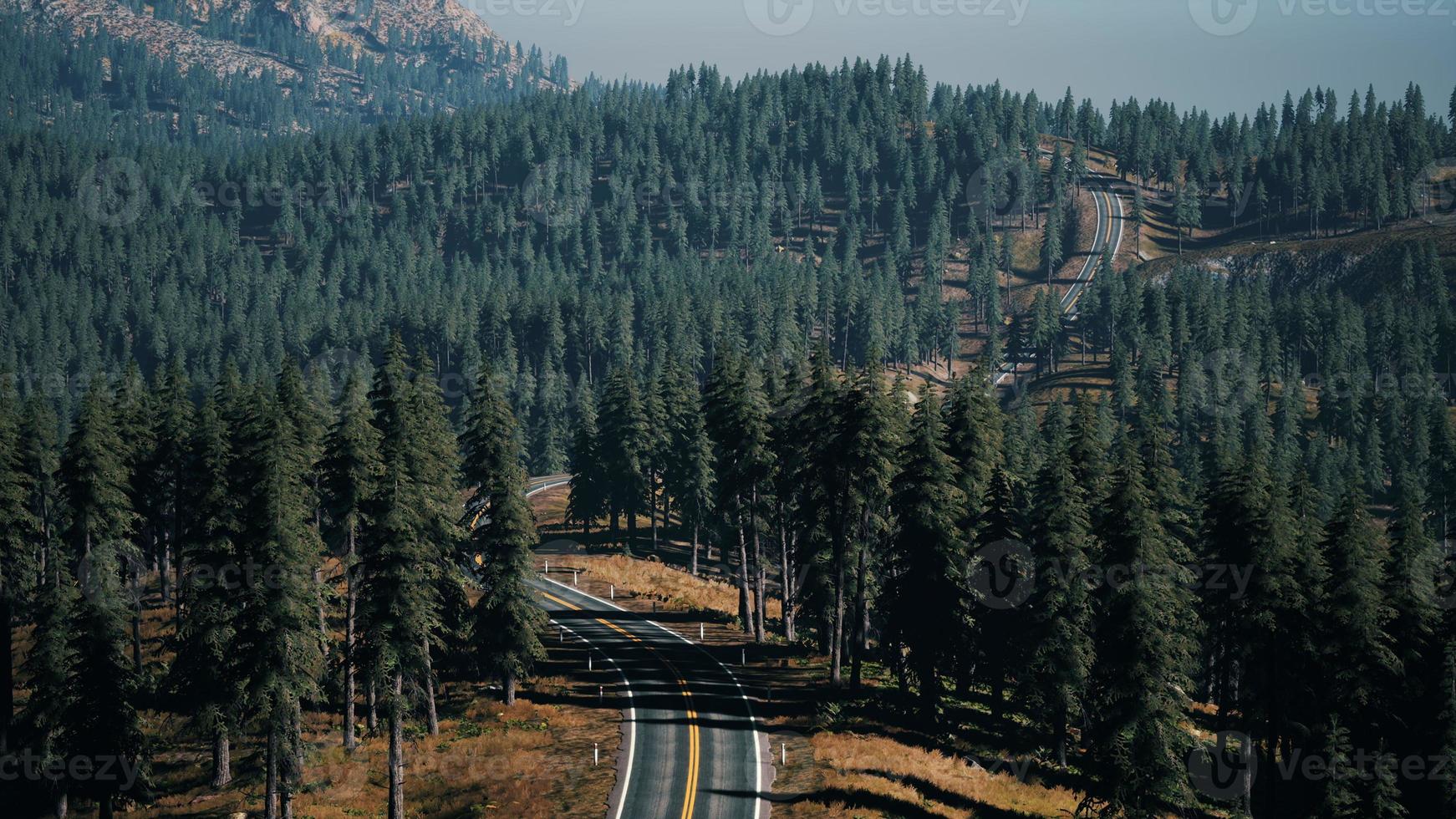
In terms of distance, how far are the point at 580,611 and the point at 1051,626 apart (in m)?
27.9

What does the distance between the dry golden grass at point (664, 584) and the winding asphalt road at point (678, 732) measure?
20.2 feet

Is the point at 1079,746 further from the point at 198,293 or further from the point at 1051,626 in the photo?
the point at 198,293

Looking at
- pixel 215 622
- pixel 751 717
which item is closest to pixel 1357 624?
pixel 751 717

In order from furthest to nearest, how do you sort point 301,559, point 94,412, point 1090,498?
point 94,412
point 1090,498
point 301,559

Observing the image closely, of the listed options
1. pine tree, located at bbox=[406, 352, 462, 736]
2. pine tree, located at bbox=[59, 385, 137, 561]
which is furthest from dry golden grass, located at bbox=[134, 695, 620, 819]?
pine tree, located at bbox=[59, 385, 137, 561]

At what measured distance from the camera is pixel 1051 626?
41.0m

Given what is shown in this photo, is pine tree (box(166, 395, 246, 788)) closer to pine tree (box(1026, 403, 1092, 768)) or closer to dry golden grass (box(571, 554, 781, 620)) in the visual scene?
dry golden grass (box(571, 554, 781, 620))

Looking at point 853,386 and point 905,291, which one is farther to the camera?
point 905,291

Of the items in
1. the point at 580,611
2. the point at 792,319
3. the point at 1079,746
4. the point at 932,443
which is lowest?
the point at 1079,746

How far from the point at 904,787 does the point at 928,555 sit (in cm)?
949

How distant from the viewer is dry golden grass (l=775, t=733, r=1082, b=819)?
3397 cm

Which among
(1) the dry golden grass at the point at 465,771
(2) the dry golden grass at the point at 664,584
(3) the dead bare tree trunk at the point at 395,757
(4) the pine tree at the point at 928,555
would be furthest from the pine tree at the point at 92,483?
(4) the pine tree at the point at 928,555

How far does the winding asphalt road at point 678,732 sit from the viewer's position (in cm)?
3431

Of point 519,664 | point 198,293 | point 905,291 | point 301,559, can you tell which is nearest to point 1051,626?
point 519,664
